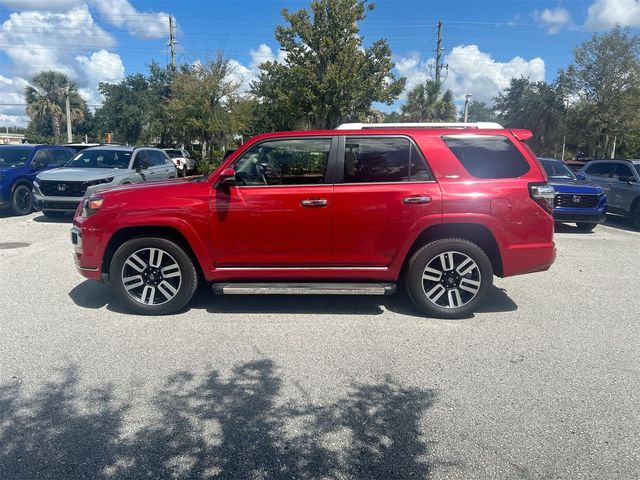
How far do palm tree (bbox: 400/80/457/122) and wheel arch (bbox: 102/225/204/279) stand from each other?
39.7 metres

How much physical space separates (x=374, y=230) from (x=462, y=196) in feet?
3.17

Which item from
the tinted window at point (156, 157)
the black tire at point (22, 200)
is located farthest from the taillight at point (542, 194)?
the black tire at point (22, 200)

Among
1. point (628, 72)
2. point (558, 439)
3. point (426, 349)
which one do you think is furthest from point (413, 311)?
point (628, 72)

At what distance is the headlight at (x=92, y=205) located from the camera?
15.9 feet

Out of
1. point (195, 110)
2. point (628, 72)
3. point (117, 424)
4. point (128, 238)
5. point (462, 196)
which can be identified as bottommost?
point (117, 424)

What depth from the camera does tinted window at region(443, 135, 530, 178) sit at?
4.84 m

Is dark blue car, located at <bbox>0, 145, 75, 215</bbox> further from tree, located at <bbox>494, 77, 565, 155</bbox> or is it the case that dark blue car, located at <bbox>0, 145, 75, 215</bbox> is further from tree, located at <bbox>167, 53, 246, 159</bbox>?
tree, located at <bbox>494, 77, 565, 155</bbox>

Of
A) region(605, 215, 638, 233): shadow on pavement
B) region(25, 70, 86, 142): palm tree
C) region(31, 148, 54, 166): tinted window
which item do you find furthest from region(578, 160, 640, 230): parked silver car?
region(25, 70, 86, 142): palm tree

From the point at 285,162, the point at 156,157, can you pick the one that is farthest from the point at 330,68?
the point at 285,162

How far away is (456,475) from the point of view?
2551mm

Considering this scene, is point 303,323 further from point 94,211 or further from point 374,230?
point 94,211

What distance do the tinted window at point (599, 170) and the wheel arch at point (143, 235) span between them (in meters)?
12.5

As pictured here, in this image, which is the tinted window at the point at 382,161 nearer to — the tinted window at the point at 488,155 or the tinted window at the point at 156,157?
the tinted window at the point at 488,155

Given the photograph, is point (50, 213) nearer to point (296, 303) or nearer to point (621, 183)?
point (296, 303)
